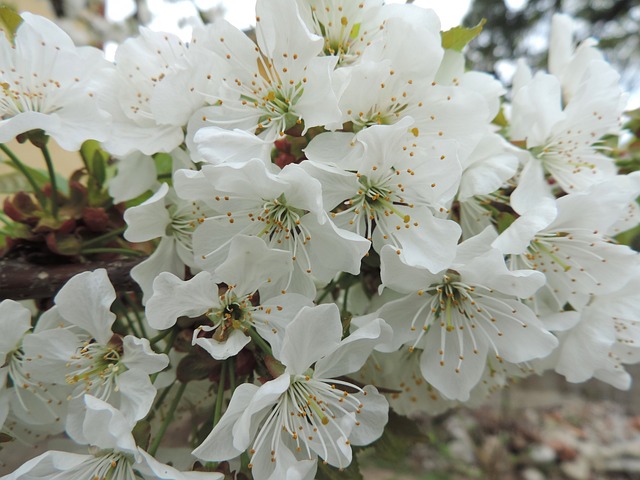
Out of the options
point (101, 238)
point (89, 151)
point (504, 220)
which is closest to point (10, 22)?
point (89, 151)

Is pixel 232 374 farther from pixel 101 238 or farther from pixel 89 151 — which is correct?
pixel 89 151

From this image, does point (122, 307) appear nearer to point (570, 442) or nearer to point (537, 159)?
point (537, 159)

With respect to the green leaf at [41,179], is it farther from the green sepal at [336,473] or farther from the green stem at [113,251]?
the green sepal at [336,473]

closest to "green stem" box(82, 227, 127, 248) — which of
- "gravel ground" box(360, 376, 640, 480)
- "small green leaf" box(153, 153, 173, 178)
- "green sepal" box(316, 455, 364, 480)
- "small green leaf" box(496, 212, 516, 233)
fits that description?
"small green leaf" box(153, 153, 173, 178)

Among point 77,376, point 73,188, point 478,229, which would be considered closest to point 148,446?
point 77,376

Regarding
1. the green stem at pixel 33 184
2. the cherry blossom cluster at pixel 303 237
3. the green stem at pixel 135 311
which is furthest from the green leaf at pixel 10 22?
the green stem at pixel 135 311
